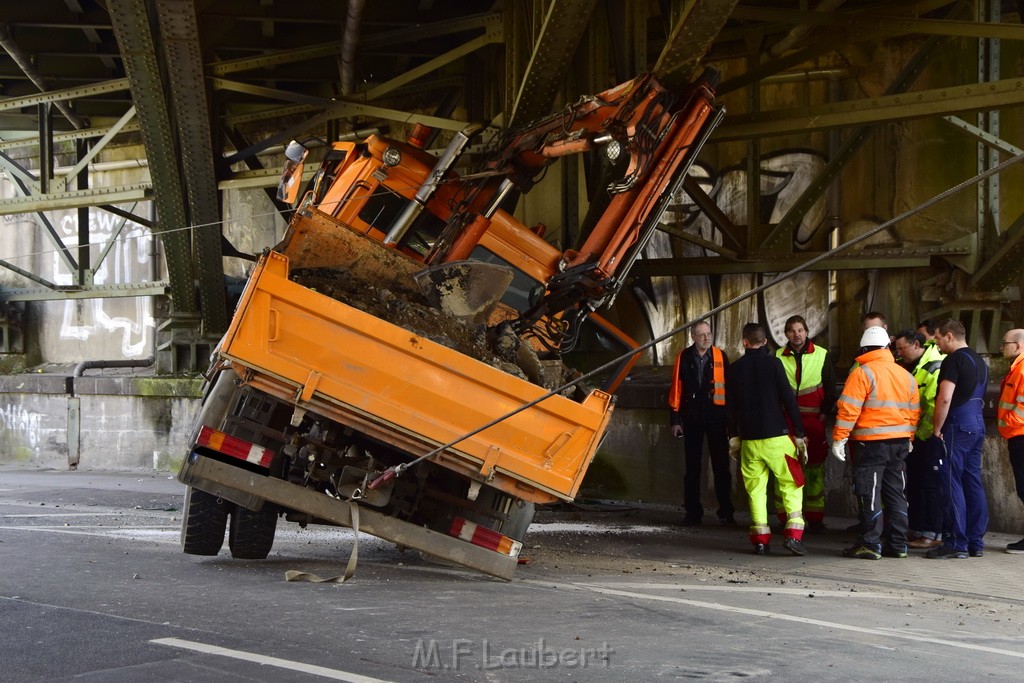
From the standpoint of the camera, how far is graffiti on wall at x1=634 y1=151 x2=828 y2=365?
12680 mm

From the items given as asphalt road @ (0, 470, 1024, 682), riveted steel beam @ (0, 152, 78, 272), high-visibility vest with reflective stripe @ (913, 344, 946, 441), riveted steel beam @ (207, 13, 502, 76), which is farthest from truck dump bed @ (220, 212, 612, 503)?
riveted steel beam @ (0, 152, 78, 272)

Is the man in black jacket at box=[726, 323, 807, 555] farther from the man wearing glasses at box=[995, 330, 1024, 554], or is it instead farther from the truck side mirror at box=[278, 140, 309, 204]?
the truck side mirror at box=[278, 140, 309, 204]

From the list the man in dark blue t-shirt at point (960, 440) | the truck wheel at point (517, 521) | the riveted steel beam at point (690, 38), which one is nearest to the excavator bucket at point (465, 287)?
the truck wheel at point (517, 521)

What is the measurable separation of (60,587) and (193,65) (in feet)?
21.1

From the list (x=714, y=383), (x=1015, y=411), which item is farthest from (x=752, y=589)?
(x=714, y=383)

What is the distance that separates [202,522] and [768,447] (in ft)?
14.2

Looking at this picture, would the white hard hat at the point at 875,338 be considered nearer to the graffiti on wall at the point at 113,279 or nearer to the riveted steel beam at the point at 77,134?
the riveted steel beam at the point at 77,134

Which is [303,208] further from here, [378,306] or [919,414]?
[919,414]

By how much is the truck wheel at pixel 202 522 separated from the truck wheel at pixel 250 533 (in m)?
0.09

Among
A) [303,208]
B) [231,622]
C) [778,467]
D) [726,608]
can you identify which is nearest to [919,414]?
[778,467]

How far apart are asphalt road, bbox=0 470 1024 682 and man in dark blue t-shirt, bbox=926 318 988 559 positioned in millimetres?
481

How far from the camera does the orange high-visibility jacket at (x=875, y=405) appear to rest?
8.34m

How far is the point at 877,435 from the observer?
8320 mm

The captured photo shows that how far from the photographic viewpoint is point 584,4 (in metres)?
8.70
